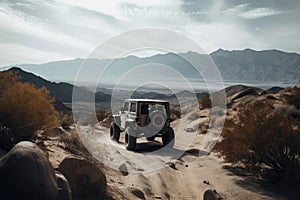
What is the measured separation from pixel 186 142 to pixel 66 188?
40.8 ft

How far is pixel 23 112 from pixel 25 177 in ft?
13.0

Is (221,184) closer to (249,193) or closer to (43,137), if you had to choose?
(249,193)

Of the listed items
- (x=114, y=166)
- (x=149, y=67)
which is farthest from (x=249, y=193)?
(x=149, y=67)

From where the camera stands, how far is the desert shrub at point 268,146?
28.5ft

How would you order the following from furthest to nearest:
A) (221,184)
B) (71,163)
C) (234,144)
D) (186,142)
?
(186,142) → (234,144) → (221,184) → (71,163)

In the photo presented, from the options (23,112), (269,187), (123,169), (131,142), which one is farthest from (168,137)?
(23,112)

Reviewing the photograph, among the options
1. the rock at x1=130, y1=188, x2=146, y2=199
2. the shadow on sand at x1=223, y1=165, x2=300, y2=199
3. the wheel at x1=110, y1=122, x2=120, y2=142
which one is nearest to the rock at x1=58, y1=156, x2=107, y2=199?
the rock at x1=130, y1=188, x2=146, y2=199

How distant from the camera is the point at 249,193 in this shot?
25.7 ft

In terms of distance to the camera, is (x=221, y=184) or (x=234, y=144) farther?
(x=234, y=144)

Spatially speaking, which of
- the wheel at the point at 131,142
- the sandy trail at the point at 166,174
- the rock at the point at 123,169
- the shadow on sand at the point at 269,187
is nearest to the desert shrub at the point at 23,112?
the sandy trail at the point at 166,174

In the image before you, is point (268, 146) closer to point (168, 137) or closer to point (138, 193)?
point (138, 193)

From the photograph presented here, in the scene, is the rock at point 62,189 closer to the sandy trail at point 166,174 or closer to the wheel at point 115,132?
the sandy trail at point 166,174

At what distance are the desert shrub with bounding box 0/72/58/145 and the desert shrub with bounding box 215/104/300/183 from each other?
5.99m

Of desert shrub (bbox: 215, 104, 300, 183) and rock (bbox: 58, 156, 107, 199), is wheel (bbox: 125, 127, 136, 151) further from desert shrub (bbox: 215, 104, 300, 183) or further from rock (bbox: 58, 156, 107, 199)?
rock (bbox: 58, 156, 107, 199)
